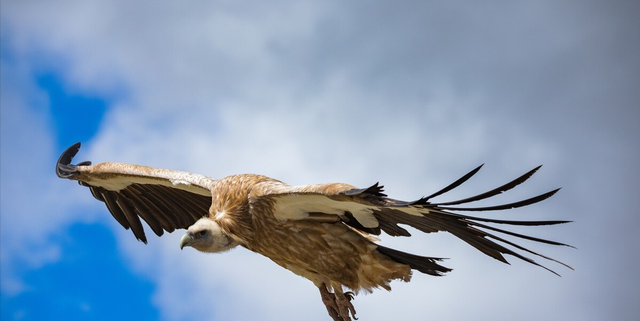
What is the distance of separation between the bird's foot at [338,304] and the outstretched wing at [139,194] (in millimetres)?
2040

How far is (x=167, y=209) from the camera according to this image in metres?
10.4

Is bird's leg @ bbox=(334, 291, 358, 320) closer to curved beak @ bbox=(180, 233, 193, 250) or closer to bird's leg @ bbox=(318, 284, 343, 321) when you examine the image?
bird's leg @ bbox=(318, 284, 343, 321)

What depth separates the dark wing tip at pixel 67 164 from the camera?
1056 cm

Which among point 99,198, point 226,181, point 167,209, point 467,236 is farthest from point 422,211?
point 99,198

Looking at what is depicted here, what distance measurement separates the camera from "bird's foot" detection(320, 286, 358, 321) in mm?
8250

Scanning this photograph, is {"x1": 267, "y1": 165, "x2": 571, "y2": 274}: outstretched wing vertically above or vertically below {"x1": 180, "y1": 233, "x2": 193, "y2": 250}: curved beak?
below

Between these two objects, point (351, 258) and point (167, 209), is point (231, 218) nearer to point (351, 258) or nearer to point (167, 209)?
point (351, 258)

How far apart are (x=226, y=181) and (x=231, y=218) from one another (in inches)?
20.6

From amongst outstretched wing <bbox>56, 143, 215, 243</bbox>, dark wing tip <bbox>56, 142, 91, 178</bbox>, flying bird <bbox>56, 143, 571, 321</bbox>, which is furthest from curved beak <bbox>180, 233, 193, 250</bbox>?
dark wing tip <bbox>56, 142, 91, 178</bbox>

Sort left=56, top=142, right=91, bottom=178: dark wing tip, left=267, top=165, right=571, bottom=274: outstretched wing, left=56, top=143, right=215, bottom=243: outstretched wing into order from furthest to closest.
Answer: left=56, top=142, right=91, bottom=178: dark wing tip → left=56, top=143, right=215, bottom=243: outstretched wing → left=267, top=165, right=571, bottom=274: outstretched wing

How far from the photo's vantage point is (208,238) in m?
8.38

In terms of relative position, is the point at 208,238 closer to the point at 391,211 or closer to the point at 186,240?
the point at 186,240

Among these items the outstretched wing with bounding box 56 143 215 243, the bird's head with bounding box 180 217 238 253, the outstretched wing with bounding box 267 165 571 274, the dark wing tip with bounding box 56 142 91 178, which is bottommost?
the outstretched wing with bounding box 267 165 571 274

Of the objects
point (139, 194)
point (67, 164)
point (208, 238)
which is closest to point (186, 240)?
point (208, 238)
